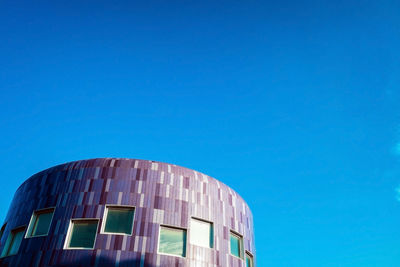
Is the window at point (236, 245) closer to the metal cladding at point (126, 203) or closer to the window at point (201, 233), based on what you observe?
the metal cladding at point (126, 203)

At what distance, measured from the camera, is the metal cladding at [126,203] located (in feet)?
69.5

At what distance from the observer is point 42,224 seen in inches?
910

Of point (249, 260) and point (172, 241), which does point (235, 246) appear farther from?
point (172, 241)

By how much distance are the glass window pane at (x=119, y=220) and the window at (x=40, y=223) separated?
3.85m

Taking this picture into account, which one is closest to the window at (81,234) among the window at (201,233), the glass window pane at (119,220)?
the glass window pane at (119,220)

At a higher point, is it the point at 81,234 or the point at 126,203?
the point at 126,203

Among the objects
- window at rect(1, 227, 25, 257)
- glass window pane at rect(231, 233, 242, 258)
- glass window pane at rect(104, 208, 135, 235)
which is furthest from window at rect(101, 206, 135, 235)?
glass window pane at rect(231, 233, 242, 258)

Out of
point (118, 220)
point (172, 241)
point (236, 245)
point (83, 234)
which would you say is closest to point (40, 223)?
point (83, 234)

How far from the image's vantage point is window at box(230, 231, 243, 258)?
2504 cm

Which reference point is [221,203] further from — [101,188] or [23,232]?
[23,232]

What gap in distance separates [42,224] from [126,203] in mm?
5562

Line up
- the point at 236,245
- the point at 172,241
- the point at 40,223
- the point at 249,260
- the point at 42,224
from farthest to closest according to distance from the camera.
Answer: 1. the point at 249,260
2. the point at 236,245
3. the point at 40,223
4. the point at 42,224
5. the point at 172,241

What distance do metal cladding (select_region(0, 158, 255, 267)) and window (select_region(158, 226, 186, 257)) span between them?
0.33m

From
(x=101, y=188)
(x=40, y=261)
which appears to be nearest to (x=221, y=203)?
(x=101, y=188)
